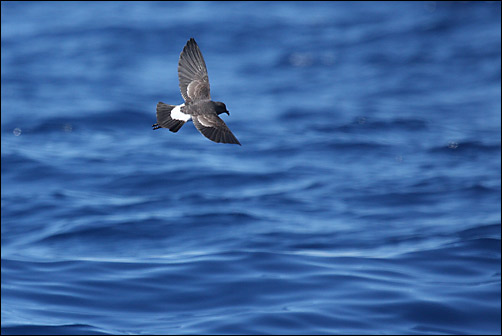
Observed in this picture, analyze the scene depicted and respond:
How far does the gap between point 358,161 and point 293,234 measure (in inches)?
198

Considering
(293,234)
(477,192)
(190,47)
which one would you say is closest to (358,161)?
(477,192)

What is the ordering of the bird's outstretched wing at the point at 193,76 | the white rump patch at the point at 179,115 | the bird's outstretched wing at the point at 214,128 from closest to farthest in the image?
1. the bird's outstretched wing at the point at 214,128
2. the white rump patch at the point at 179,115
3. the bird's outstretched wing at the point at 193,76

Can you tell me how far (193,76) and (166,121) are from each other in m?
0.94

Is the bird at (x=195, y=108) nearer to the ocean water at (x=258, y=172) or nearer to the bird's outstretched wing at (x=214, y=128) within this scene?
the bird's outstretched wing at (x=214, y=128)

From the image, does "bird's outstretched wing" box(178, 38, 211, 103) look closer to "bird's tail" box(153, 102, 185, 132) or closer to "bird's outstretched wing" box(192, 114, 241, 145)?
"bird's tail" box(153, 102, 185, 132)

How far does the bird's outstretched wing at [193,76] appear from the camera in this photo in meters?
5.36

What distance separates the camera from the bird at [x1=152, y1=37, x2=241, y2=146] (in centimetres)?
444

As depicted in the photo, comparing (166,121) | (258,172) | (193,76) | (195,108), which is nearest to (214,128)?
(166,121)

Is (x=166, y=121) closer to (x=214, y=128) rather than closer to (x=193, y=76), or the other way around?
(x=214, y=128)

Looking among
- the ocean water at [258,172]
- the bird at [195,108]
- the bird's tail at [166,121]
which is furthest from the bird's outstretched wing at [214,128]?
the ocean water at [258,172]

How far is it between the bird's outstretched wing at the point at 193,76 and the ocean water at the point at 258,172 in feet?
17.7

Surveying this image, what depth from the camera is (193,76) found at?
18.1 ft

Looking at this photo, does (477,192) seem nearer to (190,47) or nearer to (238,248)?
(238,248)

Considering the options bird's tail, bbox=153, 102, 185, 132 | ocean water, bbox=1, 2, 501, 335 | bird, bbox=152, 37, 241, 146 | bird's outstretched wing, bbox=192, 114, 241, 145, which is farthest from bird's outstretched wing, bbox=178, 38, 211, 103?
ocean water, bbox=1, 2, 501, 335
